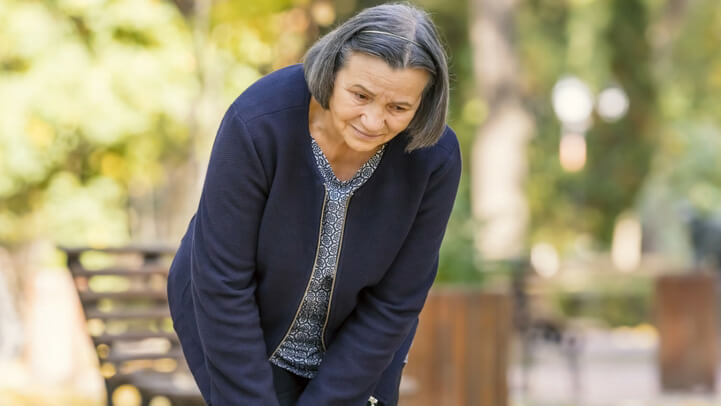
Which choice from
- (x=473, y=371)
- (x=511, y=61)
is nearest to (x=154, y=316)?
(x=473, y=371)

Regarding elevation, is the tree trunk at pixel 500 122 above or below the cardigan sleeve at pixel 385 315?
above

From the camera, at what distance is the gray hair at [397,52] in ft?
7.89

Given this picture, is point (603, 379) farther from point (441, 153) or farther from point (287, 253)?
point (287, 253)

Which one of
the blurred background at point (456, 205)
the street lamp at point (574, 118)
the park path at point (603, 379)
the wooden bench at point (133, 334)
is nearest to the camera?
the wooden bench at point (133, 334)

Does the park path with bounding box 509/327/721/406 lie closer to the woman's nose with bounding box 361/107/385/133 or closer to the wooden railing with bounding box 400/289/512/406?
the wooden railing with bounding box 400/289/512/406

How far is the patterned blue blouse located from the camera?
2.63 metres

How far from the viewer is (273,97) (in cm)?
256

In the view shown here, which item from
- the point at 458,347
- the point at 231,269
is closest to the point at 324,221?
the point at 231,269

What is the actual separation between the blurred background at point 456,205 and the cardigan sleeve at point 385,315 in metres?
1.63

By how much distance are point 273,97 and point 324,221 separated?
298 mm

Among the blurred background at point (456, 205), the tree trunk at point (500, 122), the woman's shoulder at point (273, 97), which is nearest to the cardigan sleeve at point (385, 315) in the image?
the woman's shoulder at point (273, 97)

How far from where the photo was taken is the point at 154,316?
5.25 metres

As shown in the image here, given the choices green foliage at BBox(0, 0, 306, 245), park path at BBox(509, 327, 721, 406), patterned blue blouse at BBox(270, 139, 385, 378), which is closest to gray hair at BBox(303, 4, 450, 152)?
patterned blue blouse at BBox(270, 139, 385, 378)

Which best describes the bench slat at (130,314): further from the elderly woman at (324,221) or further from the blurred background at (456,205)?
the elderly woman at (324,221)
